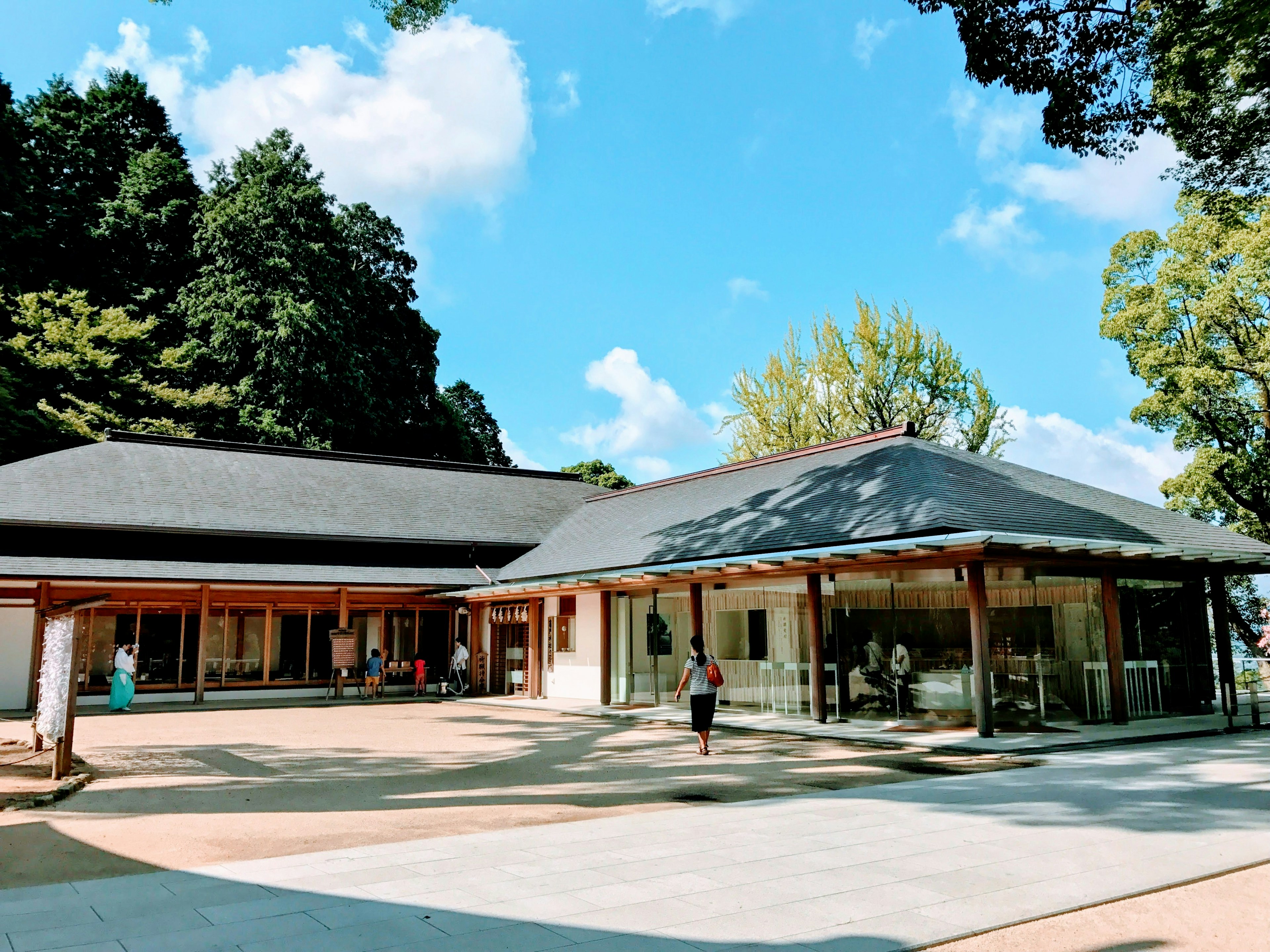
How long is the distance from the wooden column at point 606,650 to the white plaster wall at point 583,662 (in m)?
0.63

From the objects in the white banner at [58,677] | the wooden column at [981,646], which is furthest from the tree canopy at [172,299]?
the wooden column at [981,646]

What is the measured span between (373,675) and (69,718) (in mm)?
12983

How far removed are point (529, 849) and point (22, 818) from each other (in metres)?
4.44

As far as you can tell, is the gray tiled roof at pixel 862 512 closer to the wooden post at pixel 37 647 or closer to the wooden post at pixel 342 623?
the wooden post at pixel 342 623

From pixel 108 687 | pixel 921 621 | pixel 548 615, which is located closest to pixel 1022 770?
pixel 921 621

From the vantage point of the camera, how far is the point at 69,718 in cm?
919

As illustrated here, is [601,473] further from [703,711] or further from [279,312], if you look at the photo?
[703,711]

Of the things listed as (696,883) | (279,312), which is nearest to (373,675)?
(279,312)

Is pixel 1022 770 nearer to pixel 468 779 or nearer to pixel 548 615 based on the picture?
pixel 468 779

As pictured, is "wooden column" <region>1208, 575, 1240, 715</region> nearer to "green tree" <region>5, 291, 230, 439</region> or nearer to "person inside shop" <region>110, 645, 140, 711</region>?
"person inside shop" <region>110, 645, 140, 711</region>

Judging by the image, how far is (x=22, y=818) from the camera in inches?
289

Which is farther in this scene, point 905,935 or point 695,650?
point 695,650

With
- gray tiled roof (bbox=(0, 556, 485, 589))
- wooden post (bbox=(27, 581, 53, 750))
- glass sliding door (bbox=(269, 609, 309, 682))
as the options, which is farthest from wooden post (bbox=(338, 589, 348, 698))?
wooden post (bbox=(27, 581, 53, 750))

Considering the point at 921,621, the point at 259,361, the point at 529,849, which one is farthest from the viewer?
the point at 259,361
